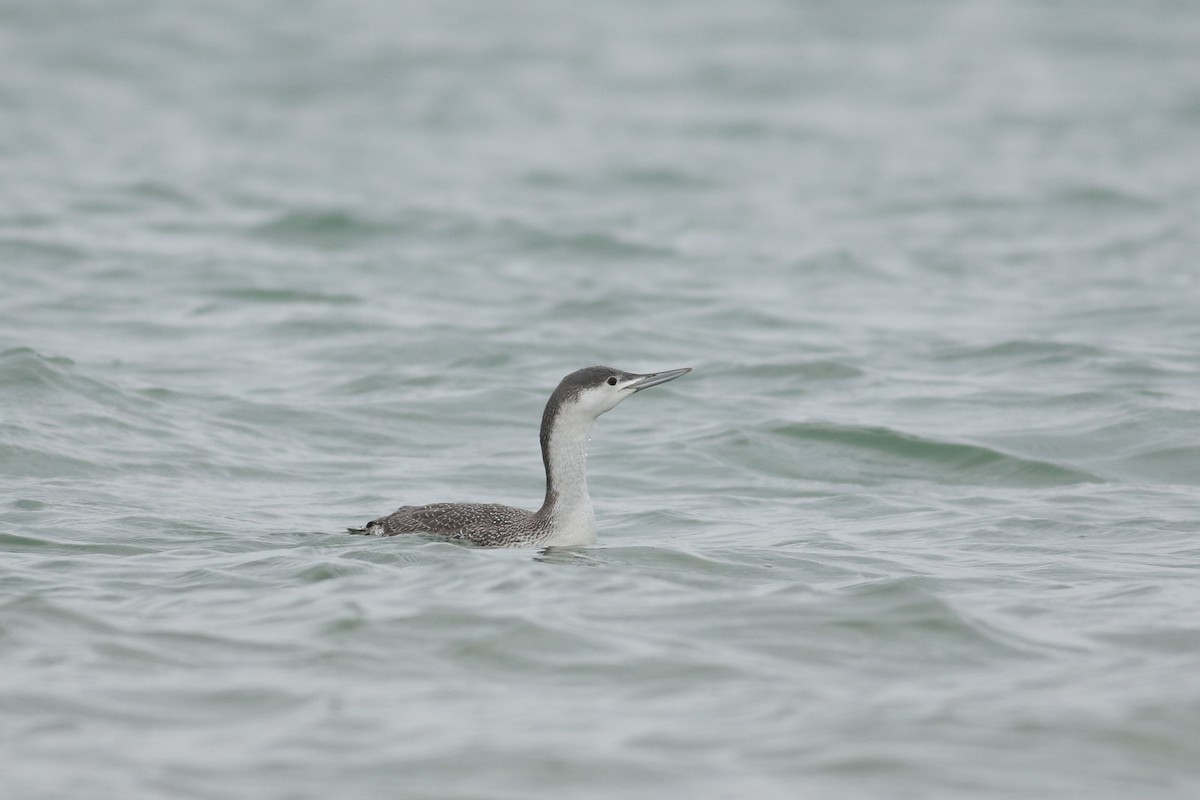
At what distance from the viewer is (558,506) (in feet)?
30.5

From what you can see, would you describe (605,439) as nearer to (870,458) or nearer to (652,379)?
(870,458)

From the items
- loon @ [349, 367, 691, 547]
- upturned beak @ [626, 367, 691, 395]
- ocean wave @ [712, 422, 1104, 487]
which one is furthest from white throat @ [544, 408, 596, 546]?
ocean wave @ [712, 422, 1104, 487]

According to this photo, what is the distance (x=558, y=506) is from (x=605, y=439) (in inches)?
150

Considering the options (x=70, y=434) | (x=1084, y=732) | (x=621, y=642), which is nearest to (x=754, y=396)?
(x=70, y=434)

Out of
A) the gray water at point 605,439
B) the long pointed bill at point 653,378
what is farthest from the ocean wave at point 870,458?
the long pointed bill at point 653,378

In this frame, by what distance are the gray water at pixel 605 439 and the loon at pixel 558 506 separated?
0.73ft

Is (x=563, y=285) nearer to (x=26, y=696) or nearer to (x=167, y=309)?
(x=167, y=309)

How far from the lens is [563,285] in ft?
63.7

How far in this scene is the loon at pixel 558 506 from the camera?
920 centimetres

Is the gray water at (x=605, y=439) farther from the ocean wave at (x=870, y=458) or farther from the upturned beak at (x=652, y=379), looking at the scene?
the upturned beak at (x=652, y=379)

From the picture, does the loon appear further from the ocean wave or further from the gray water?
the ocean wave

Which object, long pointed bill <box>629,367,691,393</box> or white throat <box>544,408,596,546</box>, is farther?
long pointed bill <box>629,367,691,393</box>

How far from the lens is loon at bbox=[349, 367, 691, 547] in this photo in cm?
920

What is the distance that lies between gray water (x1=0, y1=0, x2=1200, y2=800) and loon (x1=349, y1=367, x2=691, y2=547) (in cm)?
22
